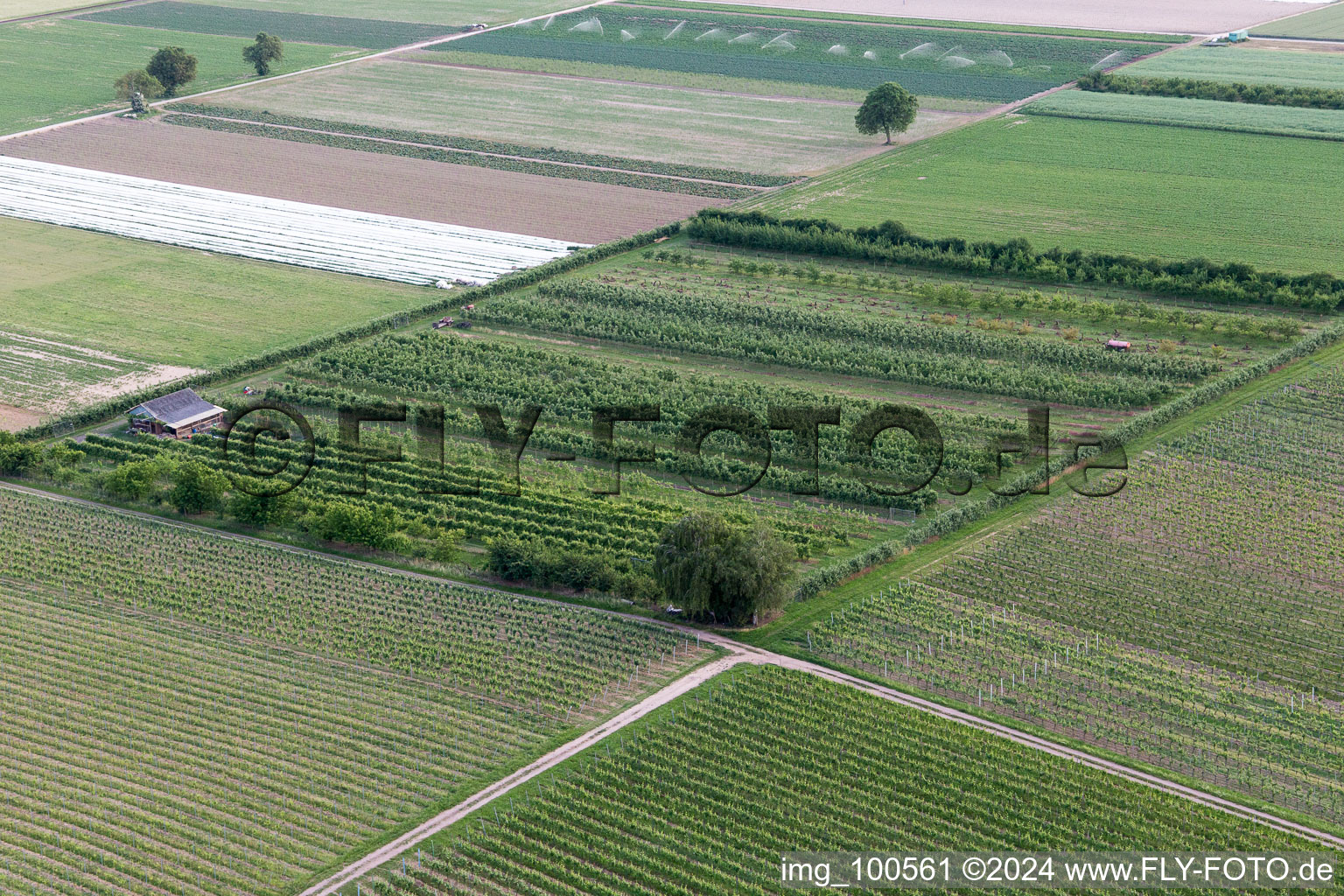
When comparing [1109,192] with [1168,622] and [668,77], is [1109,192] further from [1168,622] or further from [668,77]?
[1168,622]

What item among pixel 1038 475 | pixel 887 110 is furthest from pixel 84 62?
pixel 1038 475

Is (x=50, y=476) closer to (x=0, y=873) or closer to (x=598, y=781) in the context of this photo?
(x=0, y=873)

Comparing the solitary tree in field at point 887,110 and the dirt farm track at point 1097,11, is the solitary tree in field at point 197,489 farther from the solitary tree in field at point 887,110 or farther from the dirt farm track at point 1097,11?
the dirt farm track at point 1097,11

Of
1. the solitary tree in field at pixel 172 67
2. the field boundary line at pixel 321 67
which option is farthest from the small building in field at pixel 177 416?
the solitary tree in field at pixel 172 67

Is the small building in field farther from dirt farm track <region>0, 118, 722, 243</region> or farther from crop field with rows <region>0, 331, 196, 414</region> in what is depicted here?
dirt farm track <region>0, 118, 722, 243</region>

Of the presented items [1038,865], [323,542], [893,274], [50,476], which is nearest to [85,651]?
[323,542]
